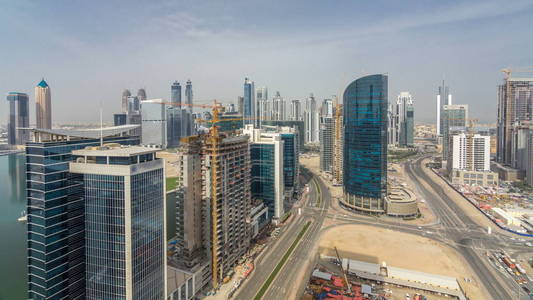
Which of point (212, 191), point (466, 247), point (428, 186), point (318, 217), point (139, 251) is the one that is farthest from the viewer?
point (428, 186)

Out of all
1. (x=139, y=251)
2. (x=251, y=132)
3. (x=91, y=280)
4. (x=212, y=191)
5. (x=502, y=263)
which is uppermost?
(x=251, y=132)

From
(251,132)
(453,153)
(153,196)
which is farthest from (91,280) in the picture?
(453,153)

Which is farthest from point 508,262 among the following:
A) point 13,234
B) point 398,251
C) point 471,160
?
point 13,234

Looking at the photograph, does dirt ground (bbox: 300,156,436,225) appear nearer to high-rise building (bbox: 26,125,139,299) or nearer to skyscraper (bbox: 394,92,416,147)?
skyscraper (bbox: 394,92,416,147)

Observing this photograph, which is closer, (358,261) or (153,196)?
(153,196)

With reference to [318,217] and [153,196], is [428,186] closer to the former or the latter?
[318,217]

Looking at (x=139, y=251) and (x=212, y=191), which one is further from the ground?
(x=212, y=191)

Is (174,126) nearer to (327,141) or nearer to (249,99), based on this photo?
(249,99)

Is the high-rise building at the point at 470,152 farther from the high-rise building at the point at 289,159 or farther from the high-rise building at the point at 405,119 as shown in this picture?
the high-rise building at the point at 405,119
